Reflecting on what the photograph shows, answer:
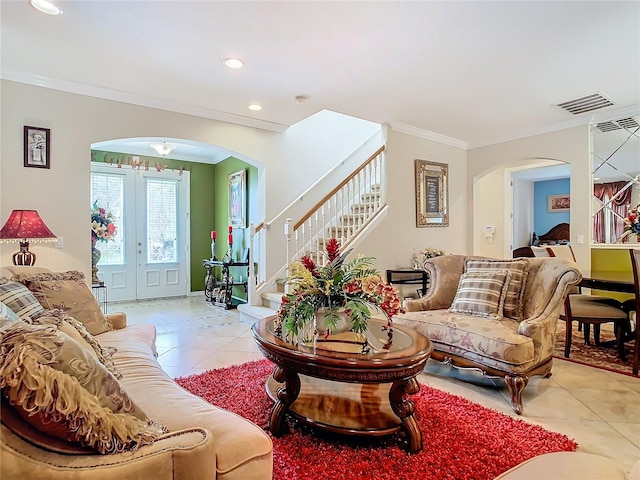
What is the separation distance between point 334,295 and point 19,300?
66.6 inches

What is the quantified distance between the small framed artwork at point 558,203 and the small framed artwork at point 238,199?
281 inches

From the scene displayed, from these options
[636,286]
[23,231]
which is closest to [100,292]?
[23,231]

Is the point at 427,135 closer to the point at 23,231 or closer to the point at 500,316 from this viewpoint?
the point at 500,316

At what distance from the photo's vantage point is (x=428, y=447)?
6.28ft

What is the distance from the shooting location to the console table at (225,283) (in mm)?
5957

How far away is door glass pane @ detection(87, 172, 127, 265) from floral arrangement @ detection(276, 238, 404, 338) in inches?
215

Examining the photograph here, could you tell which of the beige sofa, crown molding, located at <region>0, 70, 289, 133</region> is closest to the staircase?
crown molding, located at <region>0, 70, 289, 133</region>

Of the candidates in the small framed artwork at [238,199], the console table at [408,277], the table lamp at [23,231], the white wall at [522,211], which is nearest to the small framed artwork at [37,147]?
the table lamp at [23,231]

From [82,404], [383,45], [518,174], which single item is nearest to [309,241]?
[383,45]

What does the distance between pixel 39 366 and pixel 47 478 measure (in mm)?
268

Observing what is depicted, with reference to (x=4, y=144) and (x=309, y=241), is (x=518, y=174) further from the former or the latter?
(x=4, y=144)

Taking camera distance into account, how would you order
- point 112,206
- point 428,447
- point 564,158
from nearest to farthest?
point 428,447
point 564,158
point 112,206

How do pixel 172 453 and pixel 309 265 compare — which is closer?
pixel 172 453

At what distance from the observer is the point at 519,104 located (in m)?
4.43
